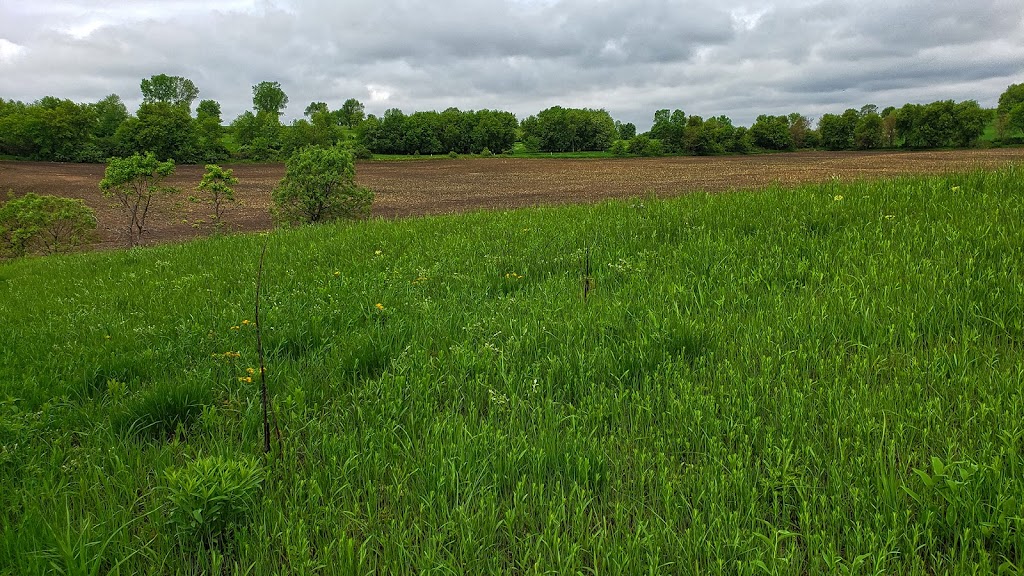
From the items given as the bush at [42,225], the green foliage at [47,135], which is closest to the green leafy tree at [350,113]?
the green foliage at [47,135]

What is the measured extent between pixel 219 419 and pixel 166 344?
197cm

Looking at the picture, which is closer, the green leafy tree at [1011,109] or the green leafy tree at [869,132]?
the green leafy tree at [1011,109]

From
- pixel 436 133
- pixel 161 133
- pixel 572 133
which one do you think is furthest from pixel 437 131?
pixel 161 133

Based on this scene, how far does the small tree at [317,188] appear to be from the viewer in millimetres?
21188

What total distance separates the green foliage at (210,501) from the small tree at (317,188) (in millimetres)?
20201

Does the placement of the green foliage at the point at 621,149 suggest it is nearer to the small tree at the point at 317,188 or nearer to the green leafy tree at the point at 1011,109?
the green leafy tree at the point at 1011,109

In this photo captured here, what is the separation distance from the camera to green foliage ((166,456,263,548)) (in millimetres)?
2264

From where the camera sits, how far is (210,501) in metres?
2.29

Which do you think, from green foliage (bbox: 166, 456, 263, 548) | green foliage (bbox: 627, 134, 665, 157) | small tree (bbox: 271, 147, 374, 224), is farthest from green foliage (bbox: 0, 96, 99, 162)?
green foliage (bbox: 166, 456, 263, 548)

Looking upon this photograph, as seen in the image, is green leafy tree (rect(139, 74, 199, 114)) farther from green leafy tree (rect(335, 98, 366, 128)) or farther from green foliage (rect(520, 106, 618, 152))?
green foliage (rect(520, 106, 618, 152))

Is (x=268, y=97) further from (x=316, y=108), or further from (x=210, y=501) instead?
(x=210, y=501)

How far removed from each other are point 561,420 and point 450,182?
67871mm

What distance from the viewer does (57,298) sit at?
727 centimetres

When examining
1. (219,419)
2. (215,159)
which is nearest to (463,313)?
(219,419)
